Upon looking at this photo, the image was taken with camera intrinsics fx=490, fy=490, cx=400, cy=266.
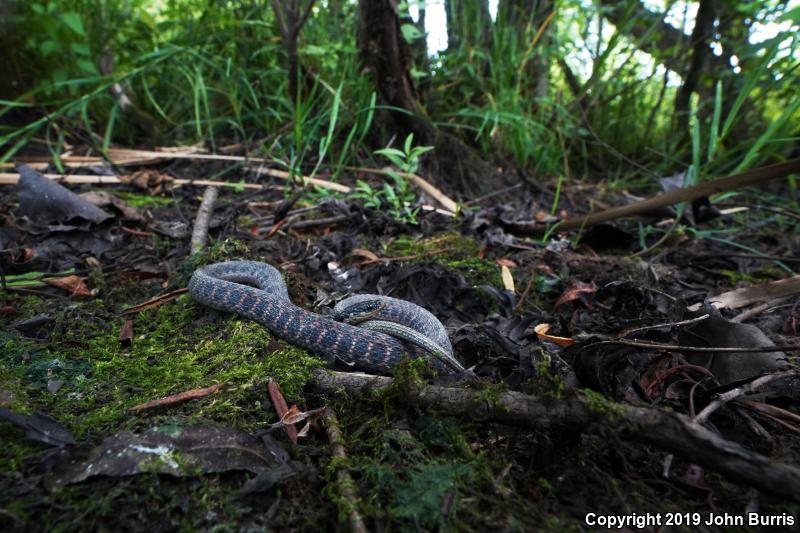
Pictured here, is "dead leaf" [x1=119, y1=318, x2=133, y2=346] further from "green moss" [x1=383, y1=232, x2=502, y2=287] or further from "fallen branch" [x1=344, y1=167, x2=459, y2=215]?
"fallen branch" [x1=344, y1=167, x2=459, y2=215]

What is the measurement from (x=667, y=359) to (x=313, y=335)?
1932 mm

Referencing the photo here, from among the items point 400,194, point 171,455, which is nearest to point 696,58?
point 400,194

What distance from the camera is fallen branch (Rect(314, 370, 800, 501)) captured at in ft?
4.94

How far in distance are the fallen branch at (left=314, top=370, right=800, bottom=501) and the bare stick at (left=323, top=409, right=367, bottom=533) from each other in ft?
0.75

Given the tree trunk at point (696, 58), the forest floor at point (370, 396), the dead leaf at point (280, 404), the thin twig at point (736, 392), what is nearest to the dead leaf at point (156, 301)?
the forest floor at point (370, 396)

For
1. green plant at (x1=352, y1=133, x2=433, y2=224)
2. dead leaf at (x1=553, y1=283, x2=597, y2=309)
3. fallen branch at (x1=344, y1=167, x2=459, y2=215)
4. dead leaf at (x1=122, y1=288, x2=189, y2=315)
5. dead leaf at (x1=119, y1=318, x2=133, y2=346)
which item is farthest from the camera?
fallen branch at (x1=344, y1=167, x2=459, y2=215)

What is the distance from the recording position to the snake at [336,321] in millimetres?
2680

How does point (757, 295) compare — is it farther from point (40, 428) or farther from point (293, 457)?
point (40, 428)

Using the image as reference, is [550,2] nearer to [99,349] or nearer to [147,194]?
[147,194]

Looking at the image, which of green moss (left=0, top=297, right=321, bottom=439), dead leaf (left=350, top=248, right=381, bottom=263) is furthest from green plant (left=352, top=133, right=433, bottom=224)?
green moss (left=0, top=297, right=321, bottom=439)

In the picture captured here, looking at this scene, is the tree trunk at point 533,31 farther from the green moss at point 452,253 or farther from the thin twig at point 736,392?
the thin twig at point 736,392

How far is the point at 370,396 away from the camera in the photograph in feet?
7.20

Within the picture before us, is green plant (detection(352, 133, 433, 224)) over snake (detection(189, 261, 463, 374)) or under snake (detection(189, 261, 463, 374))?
over

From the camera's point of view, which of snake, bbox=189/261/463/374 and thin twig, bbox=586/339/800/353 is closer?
thin twig, bbox=586/339/800/353
